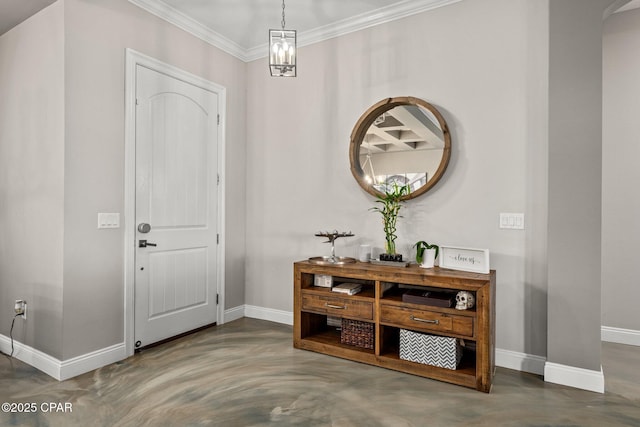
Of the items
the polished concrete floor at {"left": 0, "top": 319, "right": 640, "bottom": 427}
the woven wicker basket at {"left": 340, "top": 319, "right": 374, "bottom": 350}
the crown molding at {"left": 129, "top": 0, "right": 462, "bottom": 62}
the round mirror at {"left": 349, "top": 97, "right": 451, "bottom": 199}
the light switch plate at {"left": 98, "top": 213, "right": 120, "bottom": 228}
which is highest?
the crown molding at {"left": 129, "top": 0, "right": 462, "bottom": 62}

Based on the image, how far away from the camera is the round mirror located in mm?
2936

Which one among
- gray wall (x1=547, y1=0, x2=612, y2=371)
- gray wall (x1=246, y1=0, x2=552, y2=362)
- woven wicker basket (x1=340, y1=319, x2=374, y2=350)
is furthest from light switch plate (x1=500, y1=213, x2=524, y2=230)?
woven wicker basket (x1=340, y1=319, x2=374, y2=350)

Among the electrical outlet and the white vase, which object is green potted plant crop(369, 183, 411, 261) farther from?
the electrical outlet

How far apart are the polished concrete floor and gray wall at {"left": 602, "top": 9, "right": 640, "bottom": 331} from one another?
1.72 feet

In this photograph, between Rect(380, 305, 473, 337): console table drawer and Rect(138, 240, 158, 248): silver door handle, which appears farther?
Rect(138, 240, 158, 248): silver door handle

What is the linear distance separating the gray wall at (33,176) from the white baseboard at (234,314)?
5.03 feet

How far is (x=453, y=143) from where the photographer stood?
2.91 meters

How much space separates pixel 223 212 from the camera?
12.2 feet

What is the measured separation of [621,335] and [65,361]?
4381mm

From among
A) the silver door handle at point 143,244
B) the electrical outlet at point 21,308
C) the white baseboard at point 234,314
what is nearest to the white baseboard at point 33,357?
the electrical outlet at point 21,308

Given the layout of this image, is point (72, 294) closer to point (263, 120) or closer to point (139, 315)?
point (139, 315)

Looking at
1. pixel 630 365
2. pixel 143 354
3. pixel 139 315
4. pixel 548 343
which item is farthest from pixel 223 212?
pixel 630 365

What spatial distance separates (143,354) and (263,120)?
247 cm

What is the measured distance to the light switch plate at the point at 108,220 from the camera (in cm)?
269
